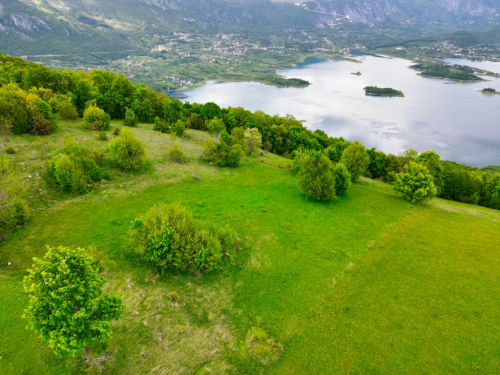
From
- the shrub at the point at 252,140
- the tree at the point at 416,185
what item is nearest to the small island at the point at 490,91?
the tree at the point at 416,185

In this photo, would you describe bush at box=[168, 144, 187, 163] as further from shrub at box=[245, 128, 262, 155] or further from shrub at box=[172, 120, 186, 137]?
shrub at box=[245, 128, 262, 155]

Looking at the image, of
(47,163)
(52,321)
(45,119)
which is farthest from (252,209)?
(45,119)

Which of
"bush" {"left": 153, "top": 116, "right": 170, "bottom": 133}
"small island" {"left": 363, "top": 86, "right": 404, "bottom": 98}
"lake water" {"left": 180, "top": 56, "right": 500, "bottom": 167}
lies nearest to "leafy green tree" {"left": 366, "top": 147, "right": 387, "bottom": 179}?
"lake water" {"left": 180, "top": 56, "right": 500, "bottom": 167}

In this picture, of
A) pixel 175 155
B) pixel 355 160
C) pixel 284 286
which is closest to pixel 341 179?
pixel 355 160

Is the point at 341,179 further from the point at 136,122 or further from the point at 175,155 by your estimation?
the point at 136,122

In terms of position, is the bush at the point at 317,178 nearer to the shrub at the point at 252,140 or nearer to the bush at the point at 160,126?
the shrub at the point at 252,140

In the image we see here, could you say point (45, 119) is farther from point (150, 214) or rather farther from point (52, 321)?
point (52, 321)
